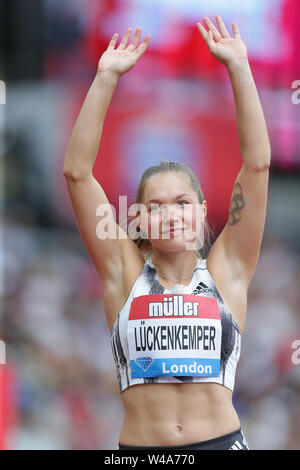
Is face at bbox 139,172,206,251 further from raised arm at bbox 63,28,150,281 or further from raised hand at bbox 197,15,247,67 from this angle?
raised hand at bbox 197,15,247,67

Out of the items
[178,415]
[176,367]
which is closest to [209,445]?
[178,415]

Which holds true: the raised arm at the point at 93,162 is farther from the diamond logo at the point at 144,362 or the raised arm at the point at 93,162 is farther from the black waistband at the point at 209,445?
the black waistband at the point at 209,445

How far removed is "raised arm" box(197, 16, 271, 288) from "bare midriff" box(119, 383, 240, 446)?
541 mm

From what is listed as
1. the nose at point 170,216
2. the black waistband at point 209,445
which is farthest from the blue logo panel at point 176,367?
the nose at point 170,216

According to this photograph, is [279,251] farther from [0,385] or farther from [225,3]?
[0,385]

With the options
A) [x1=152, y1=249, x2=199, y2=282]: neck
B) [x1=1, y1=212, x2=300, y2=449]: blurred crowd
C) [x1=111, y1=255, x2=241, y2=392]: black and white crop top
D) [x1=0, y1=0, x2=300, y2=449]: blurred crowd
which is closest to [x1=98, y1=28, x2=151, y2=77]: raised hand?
[x1=152, y1=249, x2=199, y2=282]: neck

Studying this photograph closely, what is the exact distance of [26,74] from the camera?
10.2 m

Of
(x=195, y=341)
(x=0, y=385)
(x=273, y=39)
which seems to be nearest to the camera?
(x=195, y=341)

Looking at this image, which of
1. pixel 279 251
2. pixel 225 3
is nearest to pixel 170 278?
pixel 279 251

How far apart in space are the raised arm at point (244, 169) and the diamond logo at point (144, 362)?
1.76ft

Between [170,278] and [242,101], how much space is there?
0.82 m

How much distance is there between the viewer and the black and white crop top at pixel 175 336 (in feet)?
10.2

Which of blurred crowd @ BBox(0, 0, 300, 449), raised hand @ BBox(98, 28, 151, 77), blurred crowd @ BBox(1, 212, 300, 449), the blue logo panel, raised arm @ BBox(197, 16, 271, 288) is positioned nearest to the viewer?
the blue logo panel

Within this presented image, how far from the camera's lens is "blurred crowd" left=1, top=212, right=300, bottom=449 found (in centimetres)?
691
